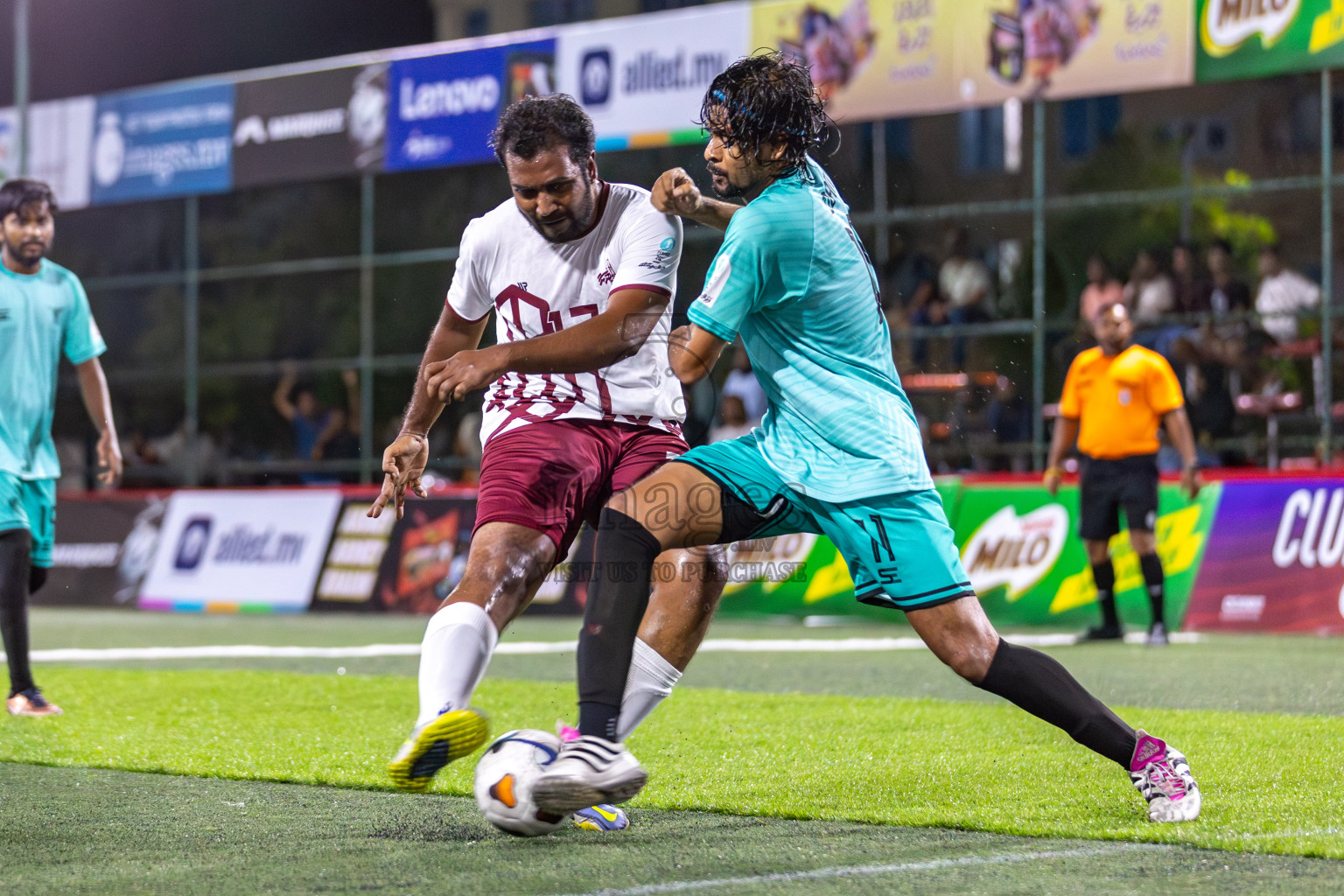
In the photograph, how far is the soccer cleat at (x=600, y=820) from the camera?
4734 millimetres

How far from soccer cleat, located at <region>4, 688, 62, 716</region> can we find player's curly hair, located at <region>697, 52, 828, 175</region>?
4698 millimetres

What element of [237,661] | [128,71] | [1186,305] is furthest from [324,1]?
[237,661]

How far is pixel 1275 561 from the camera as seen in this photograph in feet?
41.3

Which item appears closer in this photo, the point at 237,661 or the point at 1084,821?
the point at 1084,821

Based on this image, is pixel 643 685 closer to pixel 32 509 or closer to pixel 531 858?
pixel 531 858

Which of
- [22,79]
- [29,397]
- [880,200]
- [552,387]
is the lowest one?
[29,397]

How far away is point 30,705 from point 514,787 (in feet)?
13.8

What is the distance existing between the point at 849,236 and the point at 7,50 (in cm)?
2402

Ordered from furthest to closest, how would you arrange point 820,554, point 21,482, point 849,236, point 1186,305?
1. point 1186,305
2. point 820,554
3. point 21,482
4. point 849,236

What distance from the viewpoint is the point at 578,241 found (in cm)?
511

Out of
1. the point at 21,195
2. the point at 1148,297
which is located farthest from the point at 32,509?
the point at 1148,297

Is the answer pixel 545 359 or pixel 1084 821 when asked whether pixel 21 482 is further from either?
pixel 1084 821

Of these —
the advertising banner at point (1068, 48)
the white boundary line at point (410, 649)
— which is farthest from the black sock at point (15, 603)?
the advertising banner at point (1068, 48)

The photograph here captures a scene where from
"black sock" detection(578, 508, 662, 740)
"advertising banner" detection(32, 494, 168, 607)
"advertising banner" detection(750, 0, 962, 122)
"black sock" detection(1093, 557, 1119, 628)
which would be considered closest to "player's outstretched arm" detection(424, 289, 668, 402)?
"black sock" detection(578, 508, 662, 740)
